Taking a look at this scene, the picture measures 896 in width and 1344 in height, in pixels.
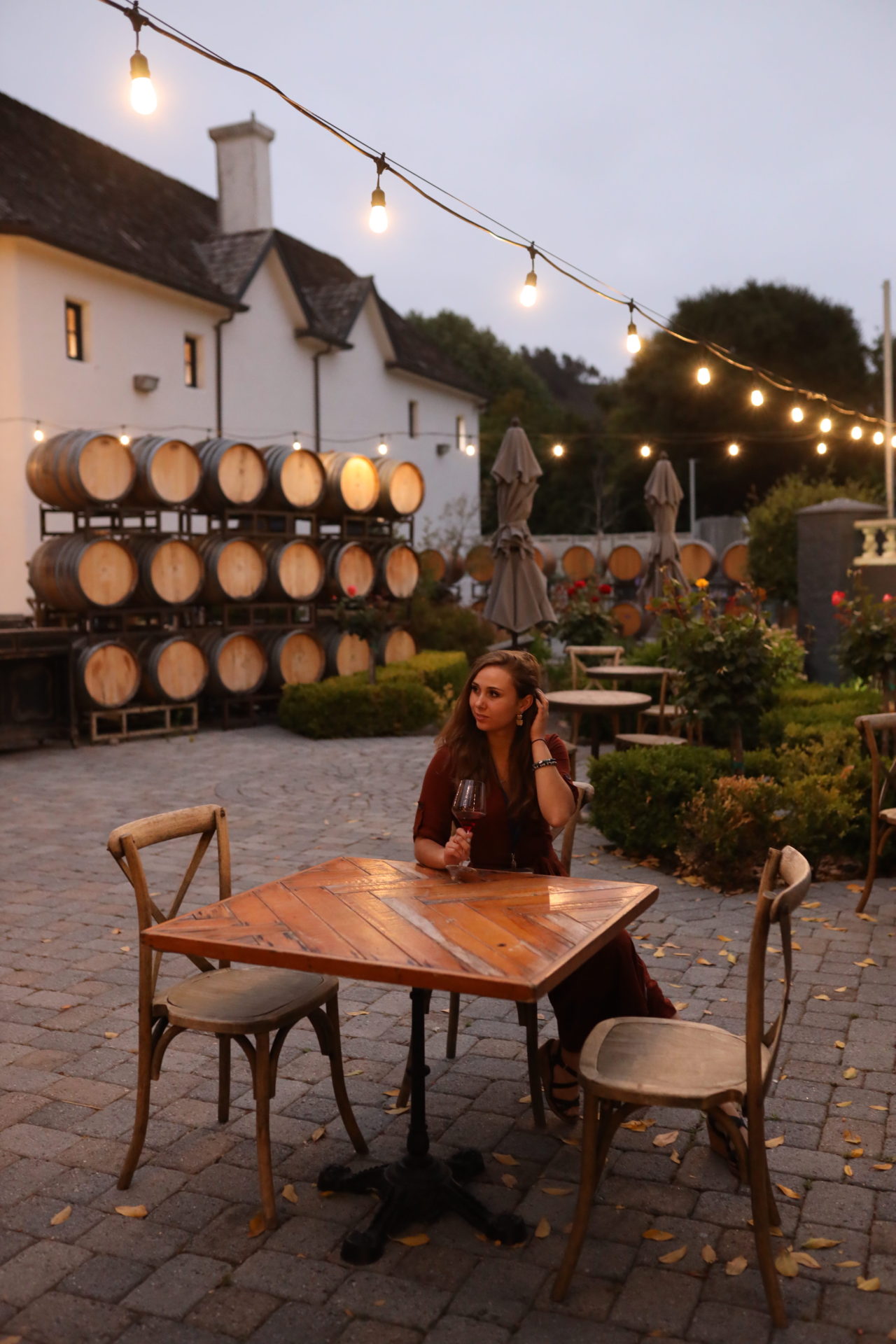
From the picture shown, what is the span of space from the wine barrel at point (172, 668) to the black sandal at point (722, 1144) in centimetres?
991

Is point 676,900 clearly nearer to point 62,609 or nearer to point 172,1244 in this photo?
point 172,1244

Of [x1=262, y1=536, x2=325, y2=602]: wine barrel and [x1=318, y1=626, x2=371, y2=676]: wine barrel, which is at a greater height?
[x1=262, y1=536, x2=325, y2=602]: wine barrel

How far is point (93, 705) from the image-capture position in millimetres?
12023

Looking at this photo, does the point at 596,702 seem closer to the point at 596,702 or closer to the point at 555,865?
the point at 596,702

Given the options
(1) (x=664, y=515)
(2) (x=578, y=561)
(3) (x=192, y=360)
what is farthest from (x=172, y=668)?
(2) (x=578, y=561)

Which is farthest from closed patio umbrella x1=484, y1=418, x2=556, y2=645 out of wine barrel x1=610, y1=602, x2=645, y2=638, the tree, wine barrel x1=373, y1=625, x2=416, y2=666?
the tree

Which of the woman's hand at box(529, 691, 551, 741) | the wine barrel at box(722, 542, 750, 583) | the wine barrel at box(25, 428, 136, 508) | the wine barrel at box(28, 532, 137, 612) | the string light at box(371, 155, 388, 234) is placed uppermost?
the string light at box(371, 155, 388, 234)

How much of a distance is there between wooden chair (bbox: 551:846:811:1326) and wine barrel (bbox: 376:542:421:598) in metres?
12.9

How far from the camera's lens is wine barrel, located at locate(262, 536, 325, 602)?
46.1 feet

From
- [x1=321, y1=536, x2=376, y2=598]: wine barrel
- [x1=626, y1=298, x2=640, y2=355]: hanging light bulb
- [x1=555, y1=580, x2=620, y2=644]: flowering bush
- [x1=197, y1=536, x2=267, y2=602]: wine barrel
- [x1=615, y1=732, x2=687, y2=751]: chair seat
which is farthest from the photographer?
[x1=321, y1=536, x2=376, y2=598]: wine barrel

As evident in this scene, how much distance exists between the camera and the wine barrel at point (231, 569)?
43.9 feet

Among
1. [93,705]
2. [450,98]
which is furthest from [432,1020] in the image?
[450,98]

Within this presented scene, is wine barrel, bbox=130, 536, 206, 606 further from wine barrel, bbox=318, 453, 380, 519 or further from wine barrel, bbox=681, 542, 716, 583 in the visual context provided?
wine barrel, bbox=681, 542, 716, 583

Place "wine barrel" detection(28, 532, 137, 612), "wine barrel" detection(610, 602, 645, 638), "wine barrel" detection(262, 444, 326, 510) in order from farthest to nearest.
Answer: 1. "wine barrel" detection(610, 602, 645, 638)
2. "wine barrel" detection(262, 444, 326, 510)
3. "wine barrel" detection(28, 532, 137, 612)
